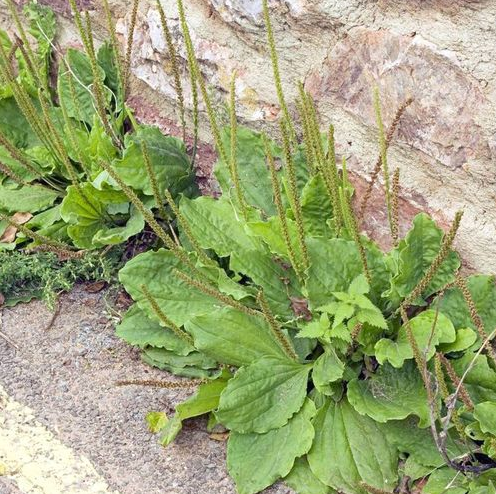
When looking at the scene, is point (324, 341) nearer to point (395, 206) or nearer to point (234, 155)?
point (395, 206)

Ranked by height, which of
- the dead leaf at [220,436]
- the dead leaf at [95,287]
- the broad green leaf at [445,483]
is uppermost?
the dead leaf at [95,287]

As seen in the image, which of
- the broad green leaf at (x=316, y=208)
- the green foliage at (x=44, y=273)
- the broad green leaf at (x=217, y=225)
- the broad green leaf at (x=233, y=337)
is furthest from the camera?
the green foliage at (x=44, y=273)

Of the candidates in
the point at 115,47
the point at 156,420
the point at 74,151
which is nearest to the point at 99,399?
the point at 156,420

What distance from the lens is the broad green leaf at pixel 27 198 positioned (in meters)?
2.97

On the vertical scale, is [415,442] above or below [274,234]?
below

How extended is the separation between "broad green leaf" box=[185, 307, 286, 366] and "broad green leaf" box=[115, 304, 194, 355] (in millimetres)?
163

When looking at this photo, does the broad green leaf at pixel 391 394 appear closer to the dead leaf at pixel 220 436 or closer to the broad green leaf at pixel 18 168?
the dead leaf at pixel 220 436

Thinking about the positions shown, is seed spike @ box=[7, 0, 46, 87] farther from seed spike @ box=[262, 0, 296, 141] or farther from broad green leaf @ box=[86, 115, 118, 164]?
seed spike @ box=[262, 0, 296, 141]

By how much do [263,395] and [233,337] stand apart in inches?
7.1

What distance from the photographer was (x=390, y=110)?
238 cm

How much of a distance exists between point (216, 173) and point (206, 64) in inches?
15.8

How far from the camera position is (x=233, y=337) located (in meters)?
2.34

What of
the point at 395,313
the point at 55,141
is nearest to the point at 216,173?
the point at 55,141

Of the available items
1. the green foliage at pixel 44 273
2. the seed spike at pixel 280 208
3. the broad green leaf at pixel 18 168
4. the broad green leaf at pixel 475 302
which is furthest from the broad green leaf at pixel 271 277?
the broad green leaf at pixel 18 168
